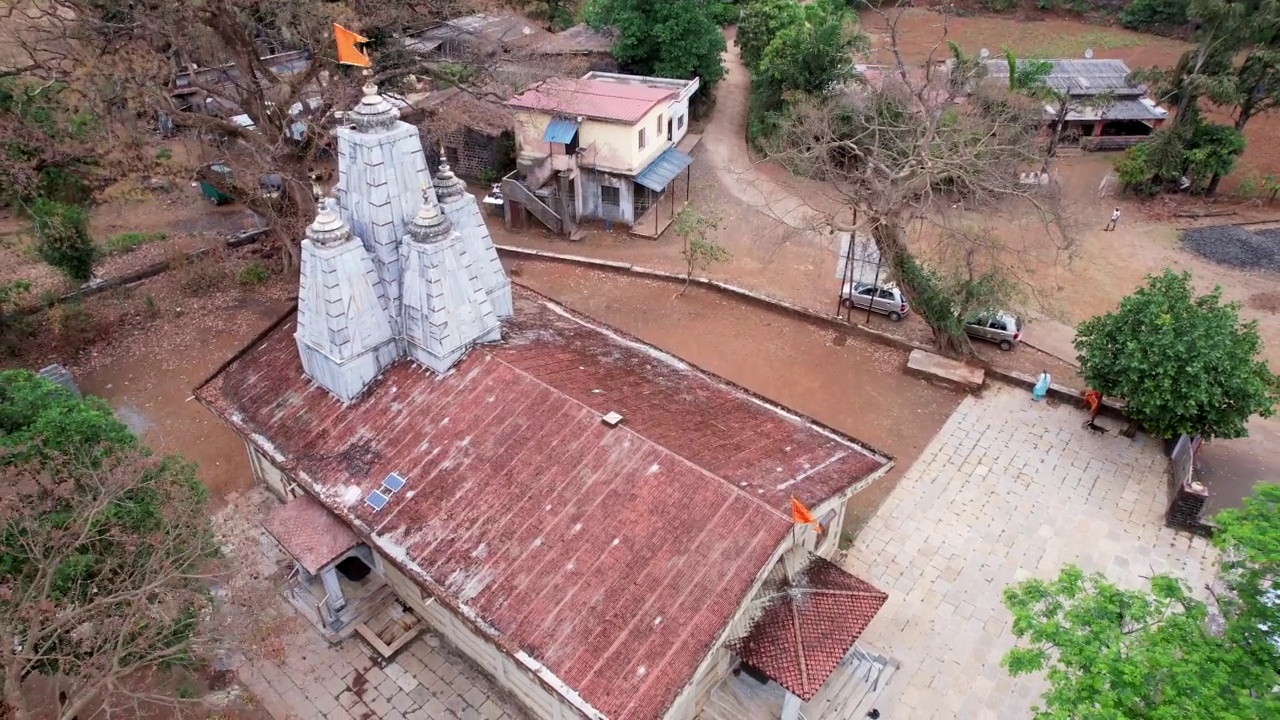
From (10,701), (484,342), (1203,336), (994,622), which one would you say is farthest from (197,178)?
(1203,336)

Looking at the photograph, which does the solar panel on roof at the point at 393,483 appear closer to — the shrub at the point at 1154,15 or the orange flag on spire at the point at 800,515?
the orange flag on spire at the point at 800,515

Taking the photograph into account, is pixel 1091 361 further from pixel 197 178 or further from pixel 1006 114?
pixel 197 178

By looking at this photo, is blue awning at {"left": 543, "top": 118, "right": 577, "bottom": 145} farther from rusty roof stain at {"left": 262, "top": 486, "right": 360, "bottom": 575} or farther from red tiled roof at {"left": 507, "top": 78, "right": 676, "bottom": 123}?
rusty roof stain at {"left": 262, "top": 486, "right": 360, "bottom": 575}

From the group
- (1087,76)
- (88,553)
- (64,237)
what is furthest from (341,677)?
(1087,76)

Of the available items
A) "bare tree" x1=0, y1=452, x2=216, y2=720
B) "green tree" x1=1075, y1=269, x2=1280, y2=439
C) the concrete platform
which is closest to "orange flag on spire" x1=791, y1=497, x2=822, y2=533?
"bare tree" x1=0, y1=452, x2=216, y2=720

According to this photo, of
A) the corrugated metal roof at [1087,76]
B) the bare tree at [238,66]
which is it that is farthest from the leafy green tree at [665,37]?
the corrugated metal roof at [1087,76]
